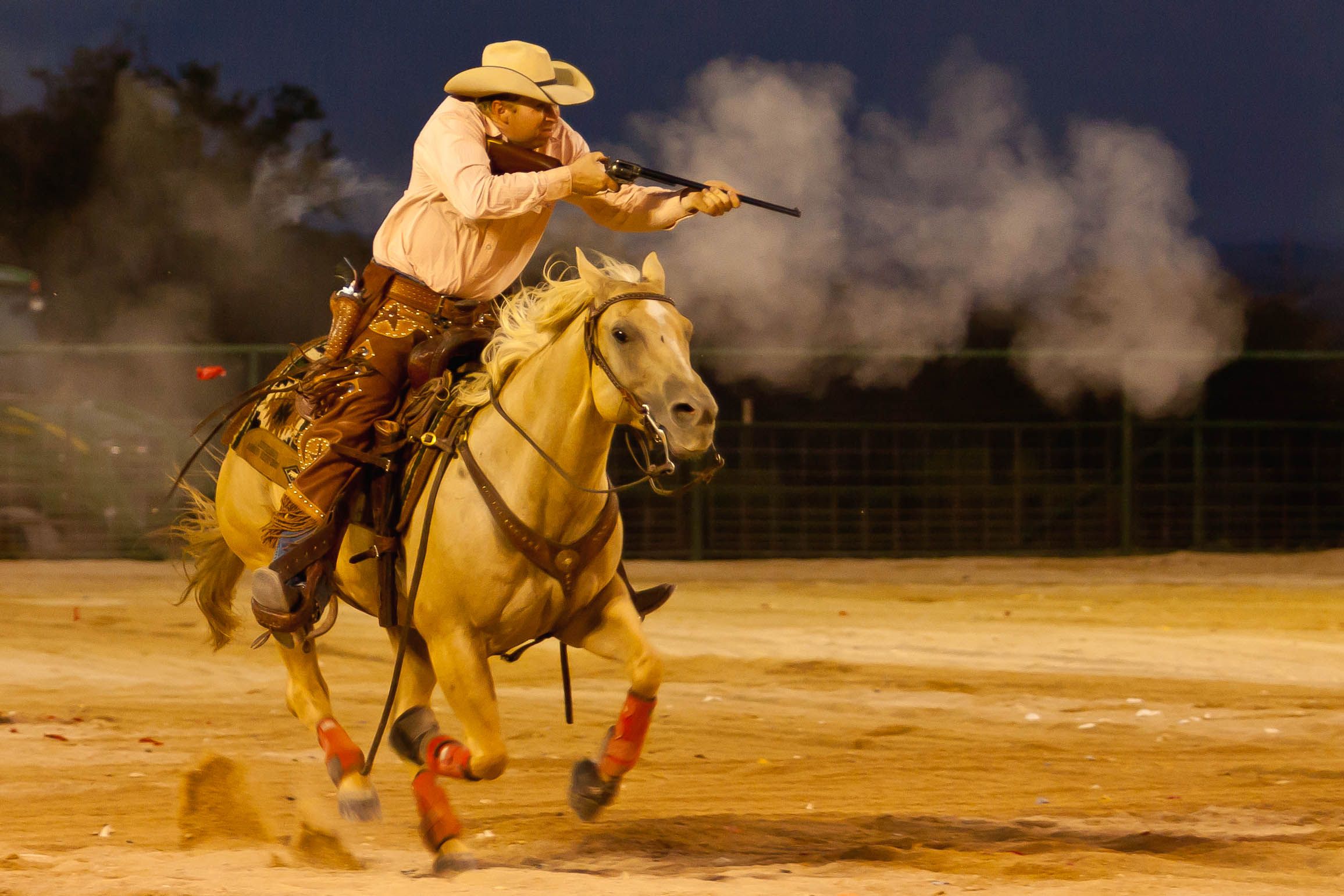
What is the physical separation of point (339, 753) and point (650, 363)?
216 centimetres

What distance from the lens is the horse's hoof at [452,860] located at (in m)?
5.00

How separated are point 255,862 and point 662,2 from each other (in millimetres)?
25623

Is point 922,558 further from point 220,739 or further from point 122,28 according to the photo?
point 122,28

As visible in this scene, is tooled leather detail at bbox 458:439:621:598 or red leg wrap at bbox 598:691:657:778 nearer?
tooled leather detail at bbox 458:439:621:598

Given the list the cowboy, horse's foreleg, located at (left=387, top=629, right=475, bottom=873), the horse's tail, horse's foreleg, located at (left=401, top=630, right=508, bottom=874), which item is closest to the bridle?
the cowboy

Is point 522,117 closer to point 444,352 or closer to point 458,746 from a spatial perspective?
point 444,352

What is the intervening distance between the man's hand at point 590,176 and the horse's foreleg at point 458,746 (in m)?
1.45

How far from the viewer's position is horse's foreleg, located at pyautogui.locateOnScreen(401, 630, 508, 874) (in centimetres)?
499

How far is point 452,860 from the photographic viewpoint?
5.01 metres

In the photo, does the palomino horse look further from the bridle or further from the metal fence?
the metal fence

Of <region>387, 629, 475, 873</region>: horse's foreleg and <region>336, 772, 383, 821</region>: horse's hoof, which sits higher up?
<region>387, 629, 475, 873</region>: horse's foreleg

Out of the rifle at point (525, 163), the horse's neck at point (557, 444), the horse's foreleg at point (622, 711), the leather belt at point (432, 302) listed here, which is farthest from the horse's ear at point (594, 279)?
the horse's foreleg at point (622, 711)

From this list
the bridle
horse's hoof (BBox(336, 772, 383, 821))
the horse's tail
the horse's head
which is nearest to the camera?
the horse's head

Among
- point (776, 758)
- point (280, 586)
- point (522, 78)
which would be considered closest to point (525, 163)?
point (522, 78)
